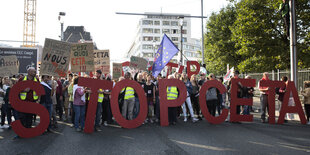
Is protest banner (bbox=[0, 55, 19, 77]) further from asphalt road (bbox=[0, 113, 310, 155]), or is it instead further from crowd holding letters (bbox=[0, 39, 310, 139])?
asphalt road (bbox=[0, 113, 310, 155])

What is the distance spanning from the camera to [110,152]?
5.35 metres

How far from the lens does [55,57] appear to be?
31.0ft

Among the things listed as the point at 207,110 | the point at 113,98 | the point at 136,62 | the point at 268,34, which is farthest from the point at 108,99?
the point at 268,34

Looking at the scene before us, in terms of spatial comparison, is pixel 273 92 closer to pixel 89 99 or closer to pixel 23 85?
pixel 89 99

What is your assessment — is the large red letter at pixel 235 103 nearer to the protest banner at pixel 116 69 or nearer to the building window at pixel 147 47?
the protest banner at pixel 116 69

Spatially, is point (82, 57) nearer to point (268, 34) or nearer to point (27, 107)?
point (27, 107)

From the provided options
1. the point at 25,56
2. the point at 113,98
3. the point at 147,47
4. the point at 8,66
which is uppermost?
the point at 147,47

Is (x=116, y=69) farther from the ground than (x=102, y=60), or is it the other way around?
(x=102, y=60)

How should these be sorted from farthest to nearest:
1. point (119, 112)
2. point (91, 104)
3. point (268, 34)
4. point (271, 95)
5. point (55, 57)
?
1. point (268, 34)
2. point (55, 57)
3. point (271, 95)
4. point (119, 112)
5. point (91, 104)

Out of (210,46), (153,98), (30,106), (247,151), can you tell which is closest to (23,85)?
(30,106)

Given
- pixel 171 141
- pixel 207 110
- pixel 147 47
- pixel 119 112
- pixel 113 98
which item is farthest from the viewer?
pixel 147 47

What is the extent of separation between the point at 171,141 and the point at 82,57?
21.6 feet

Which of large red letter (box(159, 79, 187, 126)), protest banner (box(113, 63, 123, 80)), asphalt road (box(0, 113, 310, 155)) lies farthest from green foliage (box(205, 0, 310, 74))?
large red letter (box(159, 79, 187, 126))

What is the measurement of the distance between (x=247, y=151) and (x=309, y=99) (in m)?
5.43
